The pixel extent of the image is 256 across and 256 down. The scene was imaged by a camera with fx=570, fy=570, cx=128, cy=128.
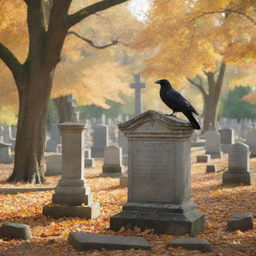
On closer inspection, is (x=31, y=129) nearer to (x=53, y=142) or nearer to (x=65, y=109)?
(x=53, y=142)

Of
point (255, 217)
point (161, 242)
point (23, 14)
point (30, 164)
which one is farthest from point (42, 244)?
point (23, 14)

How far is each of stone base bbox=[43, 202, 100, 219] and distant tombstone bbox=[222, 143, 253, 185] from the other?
18.9 ft

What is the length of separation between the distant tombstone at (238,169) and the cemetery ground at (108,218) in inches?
14.2

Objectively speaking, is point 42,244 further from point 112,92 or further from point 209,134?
point 112,92

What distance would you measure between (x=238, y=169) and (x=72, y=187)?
20.0 ft

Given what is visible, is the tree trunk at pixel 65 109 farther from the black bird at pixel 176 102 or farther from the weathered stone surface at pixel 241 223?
the weathered stone surface at pixel 241 223

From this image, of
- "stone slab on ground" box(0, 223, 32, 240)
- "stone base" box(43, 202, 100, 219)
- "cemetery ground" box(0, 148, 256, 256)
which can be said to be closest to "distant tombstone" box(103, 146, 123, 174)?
"cemetery ground" box(0, 148, 256, 256)

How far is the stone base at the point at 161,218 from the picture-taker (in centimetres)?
855

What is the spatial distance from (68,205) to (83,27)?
2021 cm

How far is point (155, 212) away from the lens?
28.8 ft

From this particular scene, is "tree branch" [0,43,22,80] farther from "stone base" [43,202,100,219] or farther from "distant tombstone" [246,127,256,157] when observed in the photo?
"distant tombstone" [246,127,256,157]

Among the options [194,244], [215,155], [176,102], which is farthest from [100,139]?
[194,244]

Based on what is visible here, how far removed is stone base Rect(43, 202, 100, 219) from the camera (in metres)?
10.4

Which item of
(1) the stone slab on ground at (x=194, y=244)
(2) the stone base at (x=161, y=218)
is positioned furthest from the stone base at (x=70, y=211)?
(1) the stone slab on ground at (x=194, y=244)
